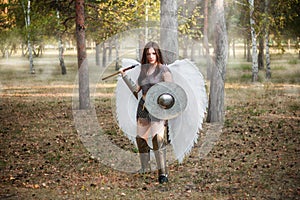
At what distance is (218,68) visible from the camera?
13305 millimetres

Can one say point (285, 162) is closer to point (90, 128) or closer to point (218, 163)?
point (218, 163)

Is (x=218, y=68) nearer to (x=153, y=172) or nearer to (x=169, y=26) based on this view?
(x=169, y=26)

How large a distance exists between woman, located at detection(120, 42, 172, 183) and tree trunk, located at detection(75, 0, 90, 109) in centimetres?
811

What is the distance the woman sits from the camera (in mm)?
7621

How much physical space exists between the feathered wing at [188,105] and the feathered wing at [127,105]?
78cm

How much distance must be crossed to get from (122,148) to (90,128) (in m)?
2.75

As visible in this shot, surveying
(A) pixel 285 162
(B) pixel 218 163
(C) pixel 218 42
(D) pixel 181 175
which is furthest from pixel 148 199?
(C) pixel 218 42

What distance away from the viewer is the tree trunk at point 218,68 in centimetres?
1307

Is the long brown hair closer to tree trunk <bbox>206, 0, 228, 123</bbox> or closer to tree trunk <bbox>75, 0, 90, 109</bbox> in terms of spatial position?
tree trunk <bbox>206, 0, 228, 123</bbox>

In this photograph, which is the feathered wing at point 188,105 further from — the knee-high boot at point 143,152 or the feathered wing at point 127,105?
the feathered wing at point 127,105

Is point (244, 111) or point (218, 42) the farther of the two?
point (244, 111)

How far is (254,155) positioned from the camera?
9.52 meters

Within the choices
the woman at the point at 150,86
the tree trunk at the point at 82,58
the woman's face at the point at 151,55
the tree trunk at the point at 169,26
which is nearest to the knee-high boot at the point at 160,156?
the woman at the point at 150,86

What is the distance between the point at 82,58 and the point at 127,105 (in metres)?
7.55
